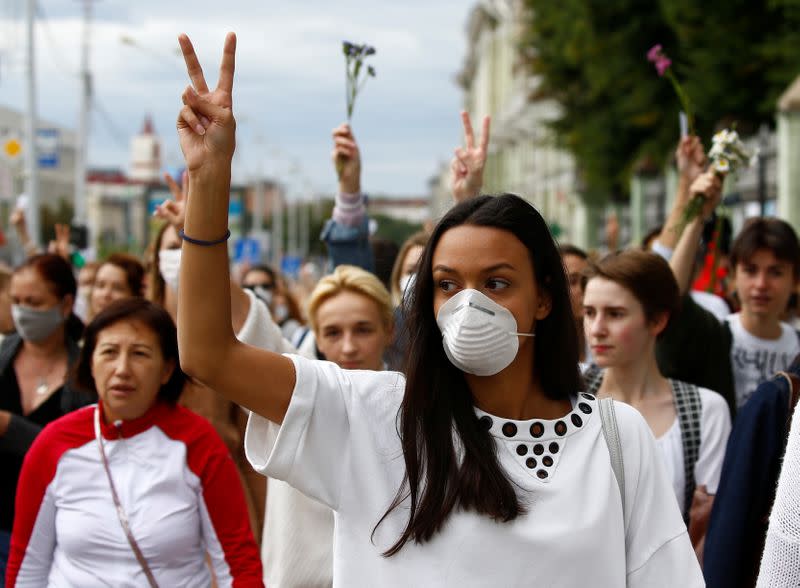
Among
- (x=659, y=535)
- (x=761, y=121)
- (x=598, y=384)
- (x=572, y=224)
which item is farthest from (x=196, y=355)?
(x=572, y=224)

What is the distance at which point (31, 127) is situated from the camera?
24.2 meters

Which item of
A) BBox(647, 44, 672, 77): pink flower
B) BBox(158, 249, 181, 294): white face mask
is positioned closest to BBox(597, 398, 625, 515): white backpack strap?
BBox(158, 249, 181, 294): white face mask

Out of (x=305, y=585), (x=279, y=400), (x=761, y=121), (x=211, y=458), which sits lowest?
(x=305, y=585)

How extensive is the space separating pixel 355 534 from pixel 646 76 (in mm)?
20494

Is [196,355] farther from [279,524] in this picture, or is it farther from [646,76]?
[646,76]

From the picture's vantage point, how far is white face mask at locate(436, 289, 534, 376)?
2658mm

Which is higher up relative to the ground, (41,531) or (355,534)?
(355,534)

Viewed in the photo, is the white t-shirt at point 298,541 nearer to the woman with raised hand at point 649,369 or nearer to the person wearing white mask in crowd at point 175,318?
the person wearing white mask in crowd at point 175,318

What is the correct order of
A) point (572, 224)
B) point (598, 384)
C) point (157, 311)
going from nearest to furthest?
1. point (157, 311)
2. point (598, 384)
3. point (572, 224)

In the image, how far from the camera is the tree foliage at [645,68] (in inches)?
700

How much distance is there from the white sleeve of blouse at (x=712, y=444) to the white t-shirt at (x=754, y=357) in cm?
136

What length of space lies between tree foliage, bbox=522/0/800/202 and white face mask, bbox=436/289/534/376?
1295cm

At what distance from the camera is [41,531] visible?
4.13 meters

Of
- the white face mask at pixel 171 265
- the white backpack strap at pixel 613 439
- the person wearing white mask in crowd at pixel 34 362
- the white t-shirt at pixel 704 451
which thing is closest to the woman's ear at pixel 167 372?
the person wearing white mask in crowd at pixel 34 362
